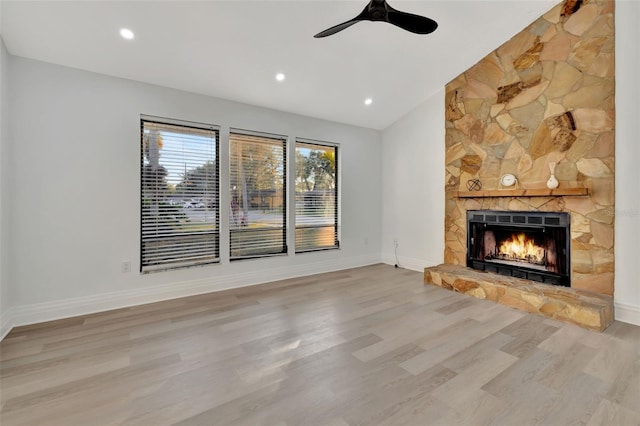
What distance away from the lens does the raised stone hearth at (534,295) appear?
8.71 ft

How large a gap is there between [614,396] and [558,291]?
59.6 inches

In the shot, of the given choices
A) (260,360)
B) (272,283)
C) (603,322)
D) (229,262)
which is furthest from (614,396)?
(229,262)

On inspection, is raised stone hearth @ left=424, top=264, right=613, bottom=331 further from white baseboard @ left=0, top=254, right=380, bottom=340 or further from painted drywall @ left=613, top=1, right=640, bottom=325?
white baseboard @ left=0, top=254, right=380, bottom=340

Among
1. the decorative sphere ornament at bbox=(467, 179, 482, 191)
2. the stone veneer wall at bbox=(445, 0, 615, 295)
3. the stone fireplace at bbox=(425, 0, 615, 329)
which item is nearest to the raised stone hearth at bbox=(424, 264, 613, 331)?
the stone fireplace at bbox=(425, 0, 615, 329)

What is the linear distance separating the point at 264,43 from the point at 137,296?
10.1 ft

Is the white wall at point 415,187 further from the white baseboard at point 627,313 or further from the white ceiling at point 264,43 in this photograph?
the white baseboard at point 627,313

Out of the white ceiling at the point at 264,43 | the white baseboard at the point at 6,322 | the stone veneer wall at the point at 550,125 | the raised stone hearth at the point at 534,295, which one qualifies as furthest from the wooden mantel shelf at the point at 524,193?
the white baseboard at the point at 6,322

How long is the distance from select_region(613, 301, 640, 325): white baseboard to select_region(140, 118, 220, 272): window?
4.40m

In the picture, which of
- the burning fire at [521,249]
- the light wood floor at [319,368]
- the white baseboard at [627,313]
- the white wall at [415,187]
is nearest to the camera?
the light wood floor at [319,368]

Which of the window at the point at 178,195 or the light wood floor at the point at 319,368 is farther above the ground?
the window at the point at 178,195

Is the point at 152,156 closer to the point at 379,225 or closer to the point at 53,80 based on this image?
the point at 53,80

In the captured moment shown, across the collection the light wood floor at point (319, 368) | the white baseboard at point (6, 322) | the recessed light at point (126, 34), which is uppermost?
the recessed light at point (126, 34)

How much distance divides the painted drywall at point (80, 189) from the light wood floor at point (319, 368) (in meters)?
0.34

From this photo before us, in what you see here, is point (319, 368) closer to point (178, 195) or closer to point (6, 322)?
point (178, 195)
